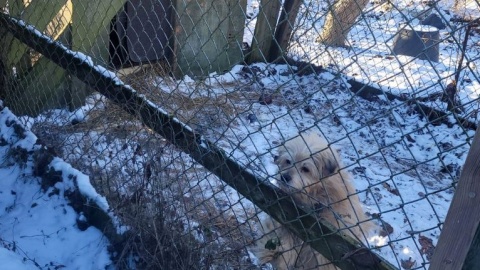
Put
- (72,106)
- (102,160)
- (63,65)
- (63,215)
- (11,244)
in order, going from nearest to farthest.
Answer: (11,244) → (63,215) → (63,65) → (102,160) → (72,106)

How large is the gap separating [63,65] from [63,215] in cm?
96

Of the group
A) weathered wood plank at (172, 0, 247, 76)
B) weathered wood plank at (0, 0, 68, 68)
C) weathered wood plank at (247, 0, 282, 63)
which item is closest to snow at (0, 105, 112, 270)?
weathered wood plank at (0, 0, 68, 68)

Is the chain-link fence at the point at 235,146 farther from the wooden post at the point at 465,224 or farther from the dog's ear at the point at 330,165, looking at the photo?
the wooden post at the point at 465,224

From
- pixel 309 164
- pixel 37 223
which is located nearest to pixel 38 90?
pixel 37 223

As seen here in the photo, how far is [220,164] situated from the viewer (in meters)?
2.35

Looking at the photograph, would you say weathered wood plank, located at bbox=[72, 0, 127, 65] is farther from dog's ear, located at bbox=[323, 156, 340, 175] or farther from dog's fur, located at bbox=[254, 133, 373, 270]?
dog's ear, located at bbox=[323, 156, 340, 175]

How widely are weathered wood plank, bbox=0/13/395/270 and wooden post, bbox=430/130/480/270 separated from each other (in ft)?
1.30

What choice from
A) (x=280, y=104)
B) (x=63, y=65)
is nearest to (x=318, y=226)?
(x=63, y=65)

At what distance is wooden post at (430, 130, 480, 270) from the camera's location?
122 cm

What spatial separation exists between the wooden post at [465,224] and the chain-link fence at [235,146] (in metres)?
0.13

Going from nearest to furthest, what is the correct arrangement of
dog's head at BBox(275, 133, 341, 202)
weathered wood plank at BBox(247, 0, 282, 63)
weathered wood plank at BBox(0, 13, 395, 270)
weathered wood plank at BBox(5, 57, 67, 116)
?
weathered wood plank at BBox(0, 13, 395, 270) → dog's head at BBox(275, 133, 341, 202) → weathered wood plank at BBox(5, 57, 67, 116) → weathered wood plank at BBox(247, 0, 282, 63)

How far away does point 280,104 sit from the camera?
19.4 feet

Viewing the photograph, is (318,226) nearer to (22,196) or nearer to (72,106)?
(22,196)

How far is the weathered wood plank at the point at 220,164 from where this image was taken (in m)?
1.90
